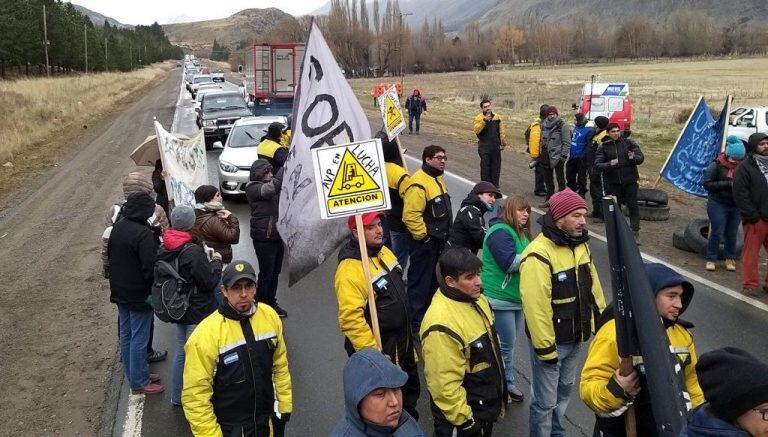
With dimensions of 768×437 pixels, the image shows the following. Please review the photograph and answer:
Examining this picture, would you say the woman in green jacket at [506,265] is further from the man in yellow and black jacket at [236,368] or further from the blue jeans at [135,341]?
the blue jeans at [135,341]

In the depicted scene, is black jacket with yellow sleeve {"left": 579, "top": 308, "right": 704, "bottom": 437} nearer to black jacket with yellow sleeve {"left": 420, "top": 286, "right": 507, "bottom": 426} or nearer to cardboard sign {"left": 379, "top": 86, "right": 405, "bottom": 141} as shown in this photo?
black jacket with yellow sleeve {"left": 420, "top": 286, "right": 507, "bottom": 426}

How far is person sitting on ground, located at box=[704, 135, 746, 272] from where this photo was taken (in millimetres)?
7969

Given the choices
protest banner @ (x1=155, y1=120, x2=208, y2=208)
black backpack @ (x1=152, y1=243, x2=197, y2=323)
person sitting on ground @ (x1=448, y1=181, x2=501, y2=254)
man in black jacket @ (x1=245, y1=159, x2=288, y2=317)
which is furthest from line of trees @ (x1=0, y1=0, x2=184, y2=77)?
person sitting on ground @ (x1=448, y1=181, x2=501, y2=254)

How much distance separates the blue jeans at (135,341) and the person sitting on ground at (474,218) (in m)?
2.82

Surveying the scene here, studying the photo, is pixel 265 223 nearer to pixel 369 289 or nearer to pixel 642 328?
pixel 369 289

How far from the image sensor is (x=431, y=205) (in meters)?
6.23

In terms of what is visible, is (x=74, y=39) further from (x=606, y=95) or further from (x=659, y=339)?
(x=659, y=339)

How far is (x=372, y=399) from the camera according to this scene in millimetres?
2707

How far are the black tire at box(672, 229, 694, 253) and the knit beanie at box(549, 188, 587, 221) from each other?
612cm

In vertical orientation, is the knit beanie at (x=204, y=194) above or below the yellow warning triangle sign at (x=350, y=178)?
below

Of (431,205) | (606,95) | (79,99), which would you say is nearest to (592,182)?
(431,205)

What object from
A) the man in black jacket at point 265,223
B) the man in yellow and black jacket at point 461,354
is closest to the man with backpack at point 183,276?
the man in black jacket at point 265,223

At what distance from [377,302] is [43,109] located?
3136cm

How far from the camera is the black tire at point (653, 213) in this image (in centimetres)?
1088
